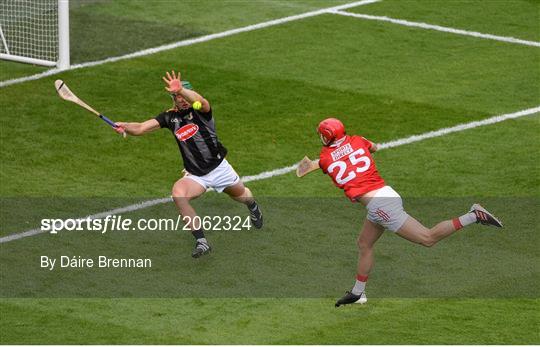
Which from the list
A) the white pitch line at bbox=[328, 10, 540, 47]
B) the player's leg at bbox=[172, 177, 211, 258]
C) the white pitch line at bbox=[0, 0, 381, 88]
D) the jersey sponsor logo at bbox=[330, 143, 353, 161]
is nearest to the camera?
the jersey sponsor logo at bbox=[330, 143, 353, 161]

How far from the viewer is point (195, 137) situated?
1675 cm

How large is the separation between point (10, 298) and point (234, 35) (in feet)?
35.5

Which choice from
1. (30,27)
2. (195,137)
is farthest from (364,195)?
(30,27)

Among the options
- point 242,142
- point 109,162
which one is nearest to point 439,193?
point 242,142

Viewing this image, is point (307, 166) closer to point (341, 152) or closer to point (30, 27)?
point (341, 152)

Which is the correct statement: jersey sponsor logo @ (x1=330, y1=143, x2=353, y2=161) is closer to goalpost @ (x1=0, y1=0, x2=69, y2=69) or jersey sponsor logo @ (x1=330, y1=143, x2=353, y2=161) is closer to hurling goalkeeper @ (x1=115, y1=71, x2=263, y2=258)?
hurling goalkeeper @ (x1=115, y1=71, x2=263, y2=258)

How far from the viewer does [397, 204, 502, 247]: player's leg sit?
15070 millimetres

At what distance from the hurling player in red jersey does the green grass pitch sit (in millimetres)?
A: 474

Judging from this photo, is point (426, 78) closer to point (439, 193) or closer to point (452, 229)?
point (439, 193)

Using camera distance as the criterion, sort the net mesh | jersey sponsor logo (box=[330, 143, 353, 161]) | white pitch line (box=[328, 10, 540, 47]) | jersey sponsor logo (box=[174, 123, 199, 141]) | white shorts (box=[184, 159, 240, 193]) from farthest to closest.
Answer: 1. white pitch line (box=[328, 10, 540, 47])
2. the net mesh
3. white shorts (box=[184, 159, 240, 193])
4. jersey sponsor logo (box=[174, 123, 199, 141])
5. jersey sponsor logo (box=[330, 143, 353, 161])

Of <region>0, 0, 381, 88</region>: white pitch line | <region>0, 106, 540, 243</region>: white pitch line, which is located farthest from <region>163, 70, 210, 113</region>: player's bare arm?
<region>0, 0, 381, 88</region>: white pitch line

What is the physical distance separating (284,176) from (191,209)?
312cm

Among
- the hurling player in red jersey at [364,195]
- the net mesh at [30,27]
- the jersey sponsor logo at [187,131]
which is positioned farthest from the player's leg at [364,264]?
the net mesh at [30,27]

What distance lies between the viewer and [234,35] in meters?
25.2
